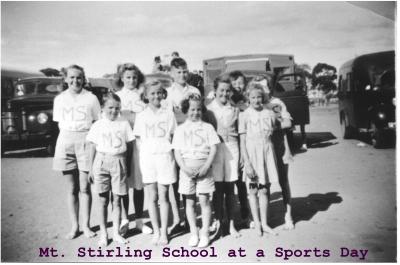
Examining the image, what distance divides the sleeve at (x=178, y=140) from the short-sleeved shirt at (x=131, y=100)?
0.51m

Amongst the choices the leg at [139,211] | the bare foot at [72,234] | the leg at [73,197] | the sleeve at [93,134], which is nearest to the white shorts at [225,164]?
the leg at [139,211]

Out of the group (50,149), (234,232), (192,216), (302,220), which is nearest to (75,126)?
(192,216)

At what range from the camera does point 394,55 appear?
362 cm

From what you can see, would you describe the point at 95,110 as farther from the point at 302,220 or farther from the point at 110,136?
the point at 302,220

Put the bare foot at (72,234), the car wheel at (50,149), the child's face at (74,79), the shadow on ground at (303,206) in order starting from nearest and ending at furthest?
the child's face at (74,79), the bare foot at (72,234), the shadow on ground at (303,206), the car wheel at (50,149)

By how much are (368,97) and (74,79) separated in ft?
17.5

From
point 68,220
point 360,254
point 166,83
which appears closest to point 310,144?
point 166,83

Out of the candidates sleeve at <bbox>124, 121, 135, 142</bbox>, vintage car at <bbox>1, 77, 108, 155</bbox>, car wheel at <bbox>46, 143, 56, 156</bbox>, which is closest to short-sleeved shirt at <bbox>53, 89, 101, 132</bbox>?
sleeve at <bbox>124, 121, 135, 142</bbox>

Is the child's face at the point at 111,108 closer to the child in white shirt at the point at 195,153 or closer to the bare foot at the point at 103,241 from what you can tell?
the child in white shirt at the point at 195,153

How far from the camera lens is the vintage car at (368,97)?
5.36 meters

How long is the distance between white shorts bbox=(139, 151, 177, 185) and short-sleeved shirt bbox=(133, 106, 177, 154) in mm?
50

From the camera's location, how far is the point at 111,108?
3.14 metres

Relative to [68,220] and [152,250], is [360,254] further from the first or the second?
[68,220]

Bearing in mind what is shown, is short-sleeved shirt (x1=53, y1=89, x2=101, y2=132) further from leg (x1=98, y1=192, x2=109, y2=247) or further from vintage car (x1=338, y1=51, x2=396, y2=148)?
vintage car (x1=338, y1=51, x2=396, y2=148)
